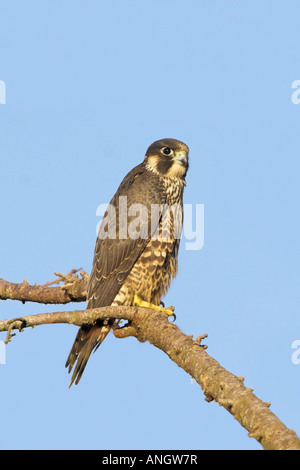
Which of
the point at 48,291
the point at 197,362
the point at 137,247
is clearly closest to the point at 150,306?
the point at 137,247


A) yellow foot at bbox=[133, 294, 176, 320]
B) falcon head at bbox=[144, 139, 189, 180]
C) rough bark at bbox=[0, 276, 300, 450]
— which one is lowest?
rough bark at bbox=[0, 276, 300, 450]

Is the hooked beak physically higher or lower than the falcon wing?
higher

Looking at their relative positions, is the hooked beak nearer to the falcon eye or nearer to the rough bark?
the falcon eye

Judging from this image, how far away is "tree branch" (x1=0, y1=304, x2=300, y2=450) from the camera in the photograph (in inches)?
137

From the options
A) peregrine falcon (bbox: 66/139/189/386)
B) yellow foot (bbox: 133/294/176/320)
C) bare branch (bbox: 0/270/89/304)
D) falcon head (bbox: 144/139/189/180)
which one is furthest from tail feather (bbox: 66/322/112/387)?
falcon head (bbox: 144/139/189/180)

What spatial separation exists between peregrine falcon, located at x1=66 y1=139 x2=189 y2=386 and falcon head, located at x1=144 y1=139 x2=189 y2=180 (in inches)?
7.9

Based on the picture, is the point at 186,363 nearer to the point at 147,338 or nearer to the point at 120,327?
the point at 147,338

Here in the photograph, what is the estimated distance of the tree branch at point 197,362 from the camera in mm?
3469

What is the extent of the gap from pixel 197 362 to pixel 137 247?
5.72ft

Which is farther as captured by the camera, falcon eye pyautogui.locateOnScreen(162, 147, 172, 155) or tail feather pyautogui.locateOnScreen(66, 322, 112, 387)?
falcon eye pyautogui.locateOnScreen(162, 147, 172, 155)

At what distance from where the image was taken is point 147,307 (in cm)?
582

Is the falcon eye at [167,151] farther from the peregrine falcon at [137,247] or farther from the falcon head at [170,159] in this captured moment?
the peregrine falcon at [137,247]

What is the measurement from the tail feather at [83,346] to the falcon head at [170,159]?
1.83 meters
